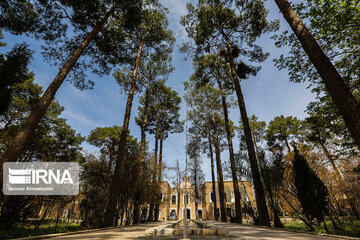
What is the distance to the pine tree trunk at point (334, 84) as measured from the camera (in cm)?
321

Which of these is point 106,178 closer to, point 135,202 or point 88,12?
point 135,202

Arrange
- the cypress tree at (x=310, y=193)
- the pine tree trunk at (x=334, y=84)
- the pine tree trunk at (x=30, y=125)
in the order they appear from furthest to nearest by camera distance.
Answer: the cypress tree at (x=310, y=193)
the pine tree trunk at (x=30, y=125)
the pine tree trunk at (x=334, y=84)

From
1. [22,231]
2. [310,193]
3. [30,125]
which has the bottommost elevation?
[22,231]

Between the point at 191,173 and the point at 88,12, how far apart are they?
21.2 meters

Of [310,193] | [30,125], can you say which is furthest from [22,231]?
[310,193]

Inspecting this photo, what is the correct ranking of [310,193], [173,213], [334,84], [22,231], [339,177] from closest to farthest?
[334,84] → [22,231] → [310,193] → [339,177] → [173,213]

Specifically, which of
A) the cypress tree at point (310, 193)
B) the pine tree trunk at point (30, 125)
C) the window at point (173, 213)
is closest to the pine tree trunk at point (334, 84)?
the cypress tree at point (310, 193)

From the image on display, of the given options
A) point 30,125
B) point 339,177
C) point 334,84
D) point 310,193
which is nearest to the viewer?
point 334,84

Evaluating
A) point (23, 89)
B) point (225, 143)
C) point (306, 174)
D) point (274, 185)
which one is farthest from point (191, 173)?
point (23, 89)

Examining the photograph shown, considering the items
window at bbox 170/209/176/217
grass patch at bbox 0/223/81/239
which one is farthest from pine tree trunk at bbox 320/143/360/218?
window at bbox 170/209/176/217

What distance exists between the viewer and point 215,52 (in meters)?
13.6

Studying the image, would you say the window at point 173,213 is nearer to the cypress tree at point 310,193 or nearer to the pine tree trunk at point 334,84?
the cypress tree at point 310,193

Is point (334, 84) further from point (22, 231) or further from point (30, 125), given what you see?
point (22, 231)

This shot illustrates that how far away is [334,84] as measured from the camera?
362 cm
